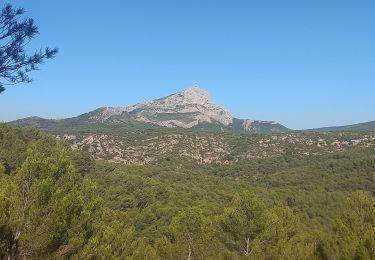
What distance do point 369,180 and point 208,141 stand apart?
68410 mm

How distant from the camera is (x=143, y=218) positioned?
41.4 m

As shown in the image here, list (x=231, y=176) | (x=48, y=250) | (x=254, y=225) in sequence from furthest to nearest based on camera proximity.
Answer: (x=231, y=176) < (x=254, y=225) < (x=48, y=250)

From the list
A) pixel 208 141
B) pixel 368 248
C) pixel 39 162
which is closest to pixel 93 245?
pixel 39 162

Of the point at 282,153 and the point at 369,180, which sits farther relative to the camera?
the point at 282,153

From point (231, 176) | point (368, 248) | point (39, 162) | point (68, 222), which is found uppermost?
point (39, 162)

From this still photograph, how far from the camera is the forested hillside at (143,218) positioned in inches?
534

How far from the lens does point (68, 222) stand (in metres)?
14.1

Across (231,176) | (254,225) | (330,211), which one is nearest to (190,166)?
(231,176)

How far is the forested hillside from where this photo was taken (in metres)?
13.6

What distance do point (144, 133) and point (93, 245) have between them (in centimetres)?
12692

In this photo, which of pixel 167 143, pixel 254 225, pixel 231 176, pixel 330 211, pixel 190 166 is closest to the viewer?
pixel 254 225

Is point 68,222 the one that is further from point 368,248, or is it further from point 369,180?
point 369,180

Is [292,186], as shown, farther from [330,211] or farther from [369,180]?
[330,211]

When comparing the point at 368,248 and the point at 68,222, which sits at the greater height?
the point at 68,222
